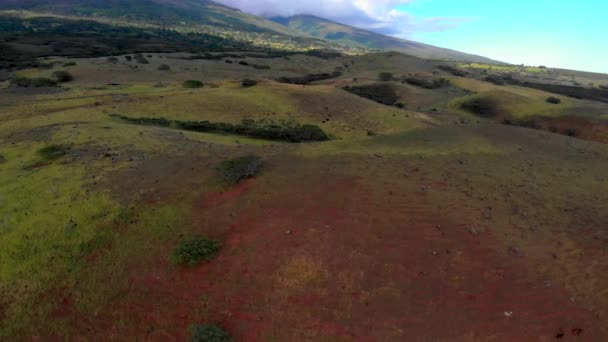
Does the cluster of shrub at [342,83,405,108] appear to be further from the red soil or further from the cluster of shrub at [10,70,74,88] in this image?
the red soil

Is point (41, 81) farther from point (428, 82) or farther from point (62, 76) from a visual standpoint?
point (428, 82)

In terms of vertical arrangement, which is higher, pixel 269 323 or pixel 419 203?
pixel 419 203

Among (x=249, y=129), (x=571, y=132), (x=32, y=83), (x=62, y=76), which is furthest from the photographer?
(x=62, y=76)

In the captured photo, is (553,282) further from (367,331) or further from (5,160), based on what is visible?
(5,160)

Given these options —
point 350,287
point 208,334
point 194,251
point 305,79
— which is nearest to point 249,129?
point 194,251

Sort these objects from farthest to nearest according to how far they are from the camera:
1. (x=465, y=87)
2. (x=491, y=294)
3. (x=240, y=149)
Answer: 1. (x=465, y=87)
2. (x=240, y=149)
3. (x=491, y=294)

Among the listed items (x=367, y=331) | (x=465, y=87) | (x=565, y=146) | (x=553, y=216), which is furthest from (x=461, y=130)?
(x=465, y=87)
